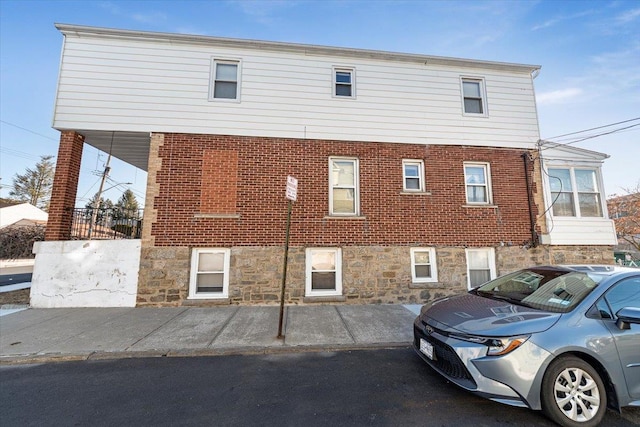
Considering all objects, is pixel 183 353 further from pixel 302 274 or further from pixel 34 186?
pixel 34 186

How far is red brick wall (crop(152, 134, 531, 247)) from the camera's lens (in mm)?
7309

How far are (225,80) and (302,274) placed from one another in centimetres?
605

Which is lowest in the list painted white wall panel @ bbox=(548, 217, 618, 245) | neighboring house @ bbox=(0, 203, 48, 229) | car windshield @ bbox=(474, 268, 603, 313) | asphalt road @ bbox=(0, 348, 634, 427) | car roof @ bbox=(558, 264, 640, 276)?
asphalt road @ bbox=(0, 348, 634, 427)

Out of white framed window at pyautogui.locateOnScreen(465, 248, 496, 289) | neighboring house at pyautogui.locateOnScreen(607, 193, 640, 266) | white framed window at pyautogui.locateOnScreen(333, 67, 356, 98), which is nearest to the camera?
white framed window at pyautogui.locateOnScreen(465, 248, 496, 289)

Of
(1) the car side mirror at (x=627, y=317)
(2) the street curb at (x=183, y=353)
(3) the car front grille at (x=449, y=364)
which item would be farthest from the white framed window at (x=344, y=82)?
(1) the car side mirror at (x=627, y=317)

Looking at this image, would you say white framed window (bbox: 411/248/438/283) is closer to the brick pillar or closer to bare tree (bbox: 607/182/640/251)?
the brick pillar

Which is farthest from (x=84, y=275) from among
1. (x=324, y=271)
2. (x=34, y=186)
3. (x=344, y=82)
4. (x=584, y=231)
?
(x=34, y=186)

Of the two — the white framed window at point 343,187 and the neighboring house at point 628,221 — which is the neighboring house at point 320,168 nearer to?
the white framed window at point 343,187

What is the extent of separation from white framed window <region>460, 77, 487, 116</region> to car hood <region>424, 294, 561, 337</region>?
721cm

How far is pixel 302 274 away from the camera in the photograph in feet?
23.9

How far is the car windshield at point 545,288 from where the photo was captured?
3078 millimetres

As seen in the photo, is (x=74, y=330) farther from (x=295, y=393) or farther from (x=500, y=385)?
(x=500, y=385)

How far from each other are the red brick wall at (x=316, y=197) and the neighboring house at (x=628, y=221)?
38.1ft

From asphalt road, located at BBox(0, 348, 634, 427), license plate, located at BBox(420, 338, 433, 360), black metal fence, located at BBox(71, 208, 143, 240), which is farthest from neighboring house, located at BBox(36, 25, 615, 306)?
license plate, located at BBox(420, 338, 433, 360)
